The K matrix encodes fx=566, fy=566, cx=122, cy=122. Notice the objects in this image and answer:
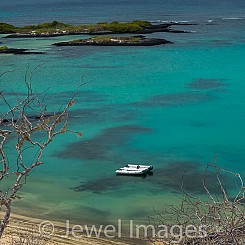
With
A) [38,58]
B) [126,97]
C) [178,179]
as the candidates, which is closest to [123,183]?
[178,179]

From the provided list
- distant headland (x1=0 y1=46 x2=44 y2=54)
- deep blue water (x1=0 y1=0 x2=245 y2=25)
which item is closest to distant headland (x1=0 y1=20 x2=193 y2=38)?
distant headland (x1=0 y1=46 x2=44 y2=54)

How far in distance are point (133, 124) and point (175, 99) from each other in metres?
5.23

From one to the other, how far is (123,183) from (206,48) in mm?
30169

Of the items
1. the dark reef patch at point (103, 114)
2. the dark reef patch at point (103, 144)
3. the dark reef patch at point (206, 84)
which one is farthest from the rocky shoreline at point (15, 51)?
the dark reef patch at point (103, 144)

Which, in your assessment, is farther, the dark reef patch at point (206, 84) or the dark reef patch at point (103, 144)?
the dark reef patch at point (206, 84)

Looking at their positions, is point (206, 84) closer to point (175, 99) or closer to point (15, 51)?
point (175, 99)

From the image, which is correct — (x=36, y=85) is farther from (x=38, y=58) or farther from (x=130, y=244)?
(x=130, y=244)

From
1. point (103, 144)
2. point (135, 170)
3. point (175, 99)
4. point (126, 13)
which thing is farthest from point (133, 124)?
point (126, 13)

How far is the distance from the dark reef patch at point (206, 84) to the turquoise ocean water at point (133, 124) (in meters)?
0.06

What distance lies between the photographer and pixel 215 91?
29.9m

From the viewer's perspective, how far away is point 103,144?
68.3 ft

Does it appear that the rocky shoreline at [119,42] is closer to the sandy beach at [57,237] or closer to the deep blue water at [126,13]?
the deep blue water at [126,13]

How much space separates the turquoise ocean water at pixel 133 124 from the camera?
1595 centimetres

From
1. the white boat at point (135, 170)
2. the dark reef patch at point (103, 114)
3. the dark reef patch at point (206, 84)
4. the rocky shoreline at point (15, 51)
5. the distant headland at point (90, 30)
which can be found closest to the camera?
the white boat at point (135, 170)
